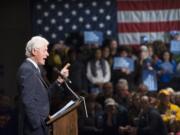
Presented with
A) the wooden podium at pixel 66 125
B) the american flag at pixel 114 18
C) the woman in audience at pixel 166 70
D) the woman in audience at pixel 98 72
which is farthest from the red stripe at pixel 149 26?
the wooden podium at pixel 66 125

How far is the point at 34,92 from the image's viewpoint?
23.1 feet

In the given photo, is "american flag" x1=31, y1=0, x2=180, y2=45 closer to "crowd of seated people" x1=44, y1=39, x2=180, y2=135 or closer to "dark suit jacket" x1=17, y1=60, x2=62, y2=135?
"crowd of seated people" x1=44, y1=39, x2=180, y2=135

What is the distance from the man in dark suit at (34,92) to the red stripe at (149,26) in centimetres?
737

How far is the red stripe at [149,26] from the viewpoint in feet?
47.5

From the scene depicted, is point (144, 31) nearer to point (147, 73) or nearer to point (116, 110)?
point (147, 73)

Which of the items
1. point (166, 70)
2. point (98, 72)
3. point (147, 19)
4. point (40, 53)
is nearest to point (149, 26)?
point (147, 19)

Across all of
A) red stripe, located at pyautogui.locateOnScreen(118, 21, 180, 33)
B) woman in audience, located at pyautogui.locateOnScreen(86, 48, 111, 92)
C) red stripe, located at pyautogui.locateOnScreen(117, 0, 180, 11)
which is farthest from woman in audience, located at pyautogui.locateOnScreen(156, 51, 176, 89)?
red stripe, located at pyautogui.locateOnScreen(117, 0, 180, 11)

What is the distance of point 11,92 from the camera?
1423 centimetres

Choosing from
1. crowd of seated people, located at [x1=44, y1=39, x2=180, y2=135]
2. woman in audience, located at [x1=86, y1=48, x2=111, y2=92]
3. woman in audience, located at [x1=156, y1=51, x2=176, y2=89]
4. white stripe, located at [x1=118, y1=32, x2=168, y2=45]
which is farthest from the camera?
white stripe, located at [x1=118, y1=32, x2=168, y2=45]

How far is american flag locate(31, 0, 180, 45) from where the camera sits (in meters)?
14.5

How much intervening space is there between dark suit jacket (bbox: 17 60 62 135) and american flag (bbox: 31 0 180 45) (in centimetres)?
731

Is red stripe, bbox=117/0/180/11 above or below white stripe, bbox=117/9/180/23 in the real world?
above

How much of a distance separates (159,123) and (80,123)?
1308 millimetres

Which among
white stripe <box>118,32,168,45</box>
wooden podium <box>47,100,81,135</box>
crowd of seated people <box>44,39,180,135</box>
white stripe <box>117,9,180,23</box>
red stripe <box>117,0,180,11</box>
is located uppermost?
red stripe <box>117,0,180,11</box>
